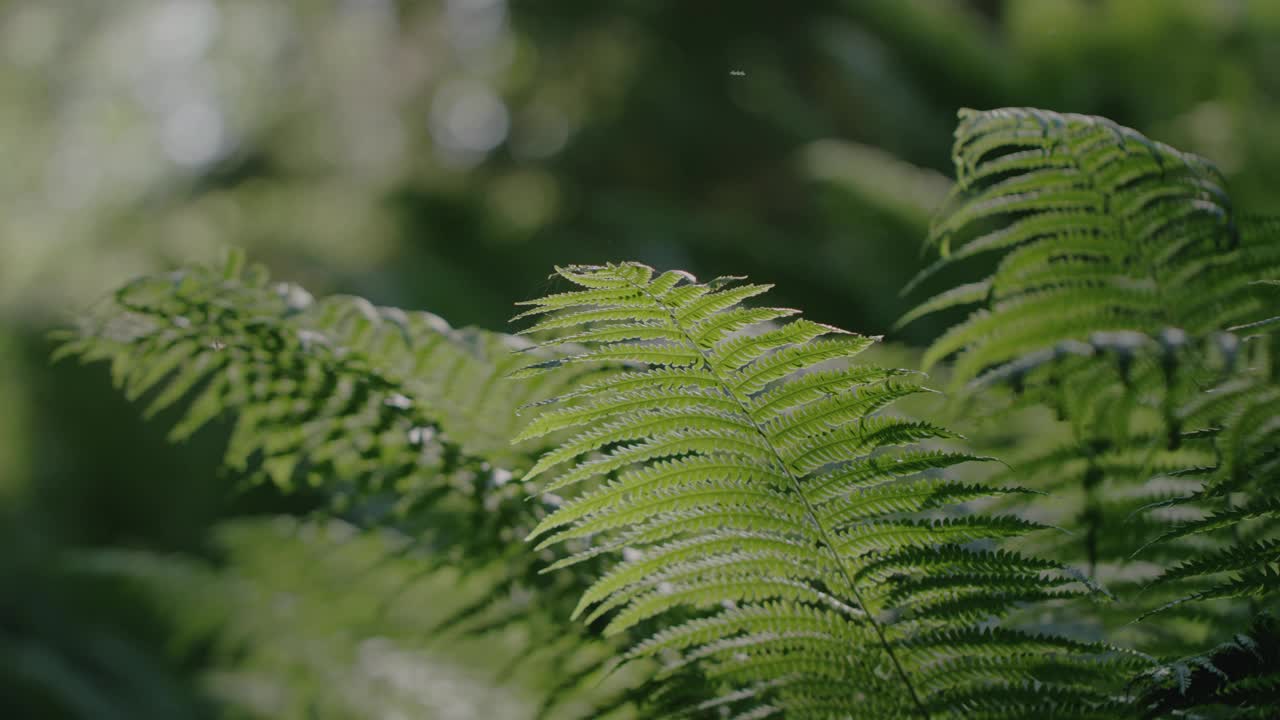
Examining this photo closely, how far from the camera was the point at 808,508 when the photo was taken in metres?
0.53

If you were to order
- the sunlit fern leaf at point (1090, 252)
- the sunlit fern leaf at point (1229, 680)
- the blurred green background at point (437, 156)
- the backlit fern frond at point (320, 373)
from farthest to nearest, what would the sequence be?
the blurred green background at point (437, 156)
the backlit fern frond at point (320, 373)
the sunlit fern leaf at point (1090, 252)
the sunlit fern leaf at point (1229, 680)

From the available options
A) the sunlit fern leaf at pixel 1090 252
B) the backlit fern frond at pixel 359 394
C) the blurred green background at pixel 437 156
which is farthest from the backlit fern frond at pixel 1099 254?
the blurred green background at pixel 437 156

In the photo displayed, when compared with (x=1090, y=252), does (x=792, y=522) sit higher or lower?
lower

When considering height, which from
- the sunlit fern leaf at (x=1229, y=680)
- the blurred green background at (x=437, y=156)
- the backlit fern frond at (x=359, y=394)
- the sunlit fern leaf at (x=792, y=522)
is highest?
the blurred green background at (x=437, y=156)

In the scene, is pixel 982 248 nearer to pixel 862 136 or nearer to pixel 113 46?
pixel 862 136

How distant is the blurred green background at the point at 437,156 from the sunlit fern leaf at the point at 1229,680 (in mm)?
2042

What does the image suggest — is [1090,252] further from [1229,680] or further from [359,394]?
[359,394]

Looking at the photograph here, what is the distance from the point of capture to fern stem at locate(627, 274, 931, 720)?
498 mm

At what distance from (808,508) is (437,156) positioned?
501 cm

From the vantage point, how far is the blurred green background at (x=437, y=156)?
280 cm

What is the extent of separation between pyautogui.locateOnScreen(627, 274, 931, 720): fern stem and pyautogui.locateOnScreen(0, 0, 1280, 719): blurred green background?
2.03 m

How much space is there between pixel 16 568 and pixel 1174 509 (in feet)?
15.3

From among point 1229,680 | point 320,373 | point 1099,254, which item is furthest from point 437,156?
point 1229,680

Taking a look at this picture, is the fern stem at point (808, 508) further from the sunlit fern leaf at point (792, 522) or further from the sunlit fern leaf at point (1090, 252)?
the sunlit fern leaf at point (1090, 252)
